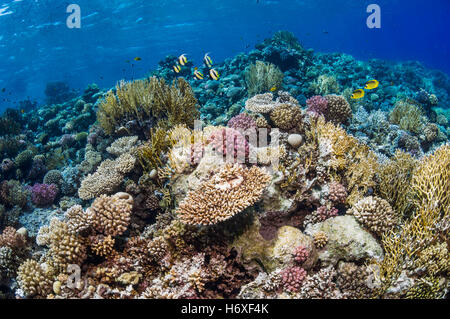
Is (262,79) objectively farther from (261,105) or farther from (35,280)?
(35,280)

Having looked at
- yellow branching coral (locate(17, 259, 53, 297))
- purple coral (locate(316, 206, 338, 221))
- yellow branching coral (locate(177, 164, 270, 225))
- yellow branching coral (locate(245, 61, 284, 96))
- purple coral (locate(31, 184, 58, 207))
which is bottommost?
purple coral (locate(31, 184, 58, 207))

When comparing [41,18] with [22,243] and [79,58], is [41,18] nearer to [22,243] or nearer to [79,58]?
[79,58]

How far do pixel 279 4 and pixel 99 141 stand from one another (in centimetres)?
5539

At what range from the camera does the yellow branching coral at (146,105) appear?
689 cm

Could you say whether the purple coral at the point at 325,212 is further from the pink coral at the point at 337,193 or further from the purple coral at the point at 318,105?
the purple coral at the point at 318,105

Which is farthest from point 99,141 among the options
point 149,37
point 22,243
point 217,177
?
point 149,37

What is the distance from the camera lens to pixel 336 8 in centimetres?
6069

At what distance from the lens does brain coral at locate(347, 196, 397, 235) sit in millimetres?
4023

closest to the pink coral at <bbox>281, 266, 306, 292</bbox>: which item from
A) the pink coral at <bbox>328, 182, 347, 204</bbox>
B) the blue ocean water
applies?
the pink coral at <bbox>328, 182, 347, 204</bbox>

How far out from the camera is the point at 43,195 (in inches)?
285

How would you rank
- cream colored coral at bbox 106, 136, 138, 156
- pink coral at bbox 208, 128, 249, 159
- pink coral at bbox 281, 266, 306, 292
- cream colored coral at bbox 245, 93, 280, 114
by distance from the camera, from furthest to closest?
cream colored coral at bbox 106, 136, 138, 156
cream colored coral at bbox 245, 93, 280, 114
pink coral at bbox 208, 128, 249, 159
pink coral at bbox 281, 266, 306, 292

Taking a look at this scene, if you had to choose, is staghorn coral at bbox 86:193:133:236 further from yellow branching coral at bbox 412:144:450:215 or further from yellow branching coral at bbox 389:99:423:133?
yellow branching coral at bbox 389:99:423:133

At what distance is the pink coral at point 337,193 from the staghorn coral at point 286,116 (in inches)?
78.8

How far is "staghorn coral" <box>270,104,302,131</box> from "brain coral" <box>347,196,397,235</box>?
255cm
